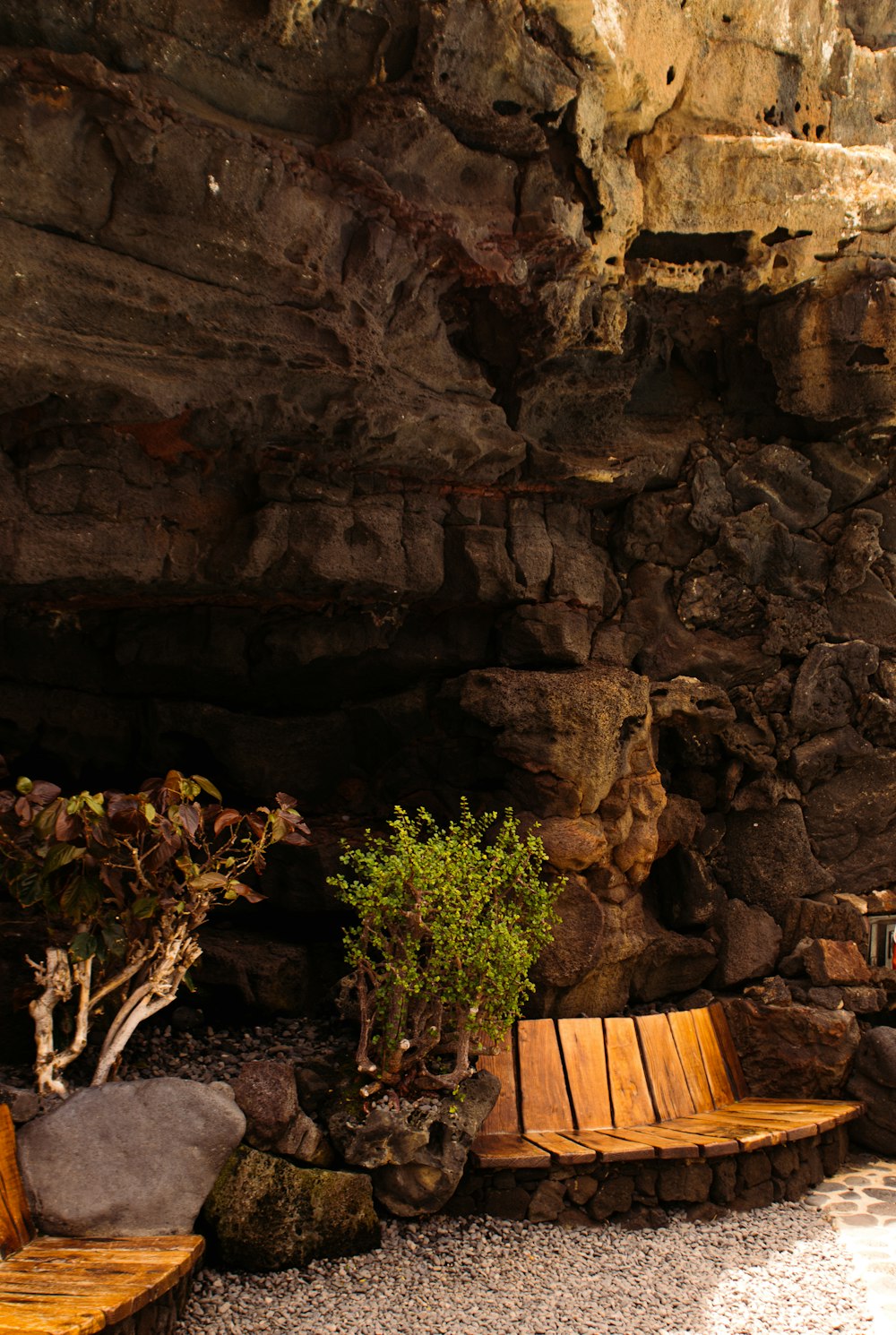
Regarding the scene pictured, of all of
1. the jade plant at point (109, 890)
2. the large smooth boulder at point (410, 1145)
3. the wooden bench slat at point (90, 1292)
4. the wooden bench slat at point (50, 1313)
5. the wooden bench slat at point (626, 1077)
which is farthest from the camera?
the wooden bench slat at point (626, 1077)

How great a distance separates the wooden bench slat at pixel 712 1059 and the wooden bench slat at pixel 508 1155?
166cm

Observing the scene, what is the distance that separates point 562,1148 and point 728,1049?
6.28 feet

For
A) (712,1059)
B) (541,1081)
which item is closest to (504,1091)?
(541,1081)

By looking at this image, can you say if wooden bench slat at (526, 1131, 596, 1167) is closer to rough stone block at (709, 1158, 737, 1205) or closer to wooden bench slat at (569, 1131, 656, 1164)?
wooden bench slat at (569, 1131, 656, 1164)

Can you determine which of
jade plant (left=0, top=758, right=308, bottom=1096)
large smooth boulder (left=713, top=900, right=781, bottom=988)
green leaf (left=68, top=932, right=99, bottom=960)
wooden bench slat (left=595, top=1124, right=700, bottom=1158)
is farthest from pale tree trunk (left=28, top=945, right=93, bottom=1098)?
large smooth boulder (left=713, top=900, right=781, bottom=988)

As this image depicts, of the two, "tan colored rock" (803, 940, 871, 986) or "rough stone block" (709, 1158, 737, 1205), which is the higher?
"tan colored rock" (803, 940, 871, 986)

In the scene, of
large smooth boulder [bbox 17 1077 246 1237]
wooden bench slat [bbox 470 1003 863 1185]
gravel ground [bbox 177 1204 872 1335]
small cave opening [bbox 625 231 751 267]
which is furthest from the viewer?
small cave opening [bbox 625 231 751 267]

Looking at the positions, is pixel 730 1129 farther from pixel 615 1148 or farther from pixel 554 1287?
pixel 554 1287

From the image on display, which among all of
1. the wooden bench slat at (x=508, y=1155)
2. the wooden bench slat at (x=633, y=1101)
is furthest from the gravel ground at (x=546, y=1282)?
the wooden bench slat at (x=633, y=1101)

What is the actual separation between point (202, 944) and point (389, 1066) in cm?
192

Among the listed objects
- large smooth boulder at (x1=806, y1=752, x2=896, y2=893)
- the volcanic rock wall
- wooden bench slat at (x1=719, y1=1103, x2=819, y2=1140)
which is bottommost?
wooden bench slat at (x1=719, y1=1103, x2=819, y2=1140)

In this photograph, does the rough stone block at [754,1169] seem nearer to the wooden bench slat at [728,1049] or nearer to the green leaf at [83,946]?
the wooden bench slat at [728,1049]

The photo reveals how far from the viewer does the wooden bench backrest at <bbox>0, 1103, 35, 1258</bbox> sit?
4.19 meters

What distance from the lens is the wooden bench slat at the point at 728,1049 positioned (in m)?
7.13
